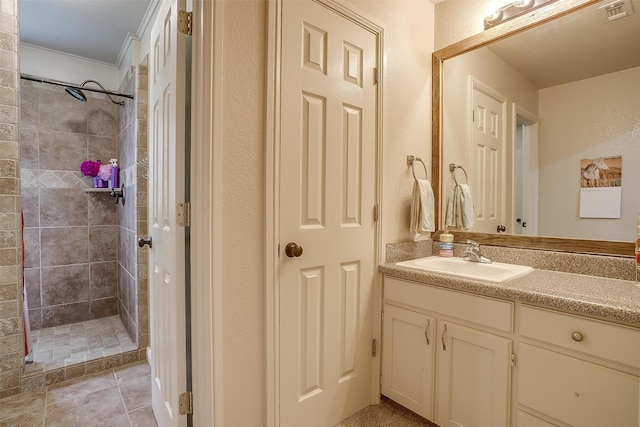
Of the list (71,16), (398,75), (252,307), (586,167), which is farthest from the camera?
(71,16)

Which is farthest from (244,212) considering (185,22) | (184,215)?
(185,22)

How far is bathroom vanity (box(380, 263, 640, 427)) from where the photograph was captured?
108 cm

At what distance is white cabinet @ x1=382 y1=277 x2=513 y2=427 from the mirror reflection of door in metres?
0.68

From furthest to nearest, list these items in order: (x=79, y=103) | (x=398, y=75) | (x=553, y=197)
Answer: (x=79, y=103), (x=398, y=75), (x=553, y=197)

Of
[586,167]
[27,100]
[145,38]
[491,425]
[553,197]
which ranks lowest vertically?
[491,425]

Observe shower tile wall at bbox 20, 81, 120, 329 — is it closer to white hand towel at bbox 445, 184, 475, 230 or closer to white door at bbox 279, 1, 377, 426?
white door at bbox 279, 1, 377, 426

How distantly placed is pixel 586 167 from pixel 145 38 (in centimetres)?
294

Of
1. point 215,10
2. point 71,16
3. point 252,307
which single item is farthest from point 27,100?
point 252,307

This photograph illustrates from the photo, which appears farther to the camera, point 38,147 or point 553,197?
point 38,147

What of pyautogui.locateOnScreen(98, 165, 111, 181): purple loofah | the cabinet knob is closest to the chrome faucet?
the cabinet knob

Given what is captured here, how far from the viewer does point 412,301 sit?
1.63 m

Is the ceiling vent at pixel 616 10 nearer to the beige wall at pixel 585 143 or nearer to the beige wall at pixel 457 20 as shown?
the beige wall at pixel 585 143

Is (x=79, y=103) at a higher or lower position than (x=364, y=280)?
higher

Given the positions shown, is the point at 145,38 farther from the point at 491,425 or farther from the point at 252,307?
the point at 491,425
